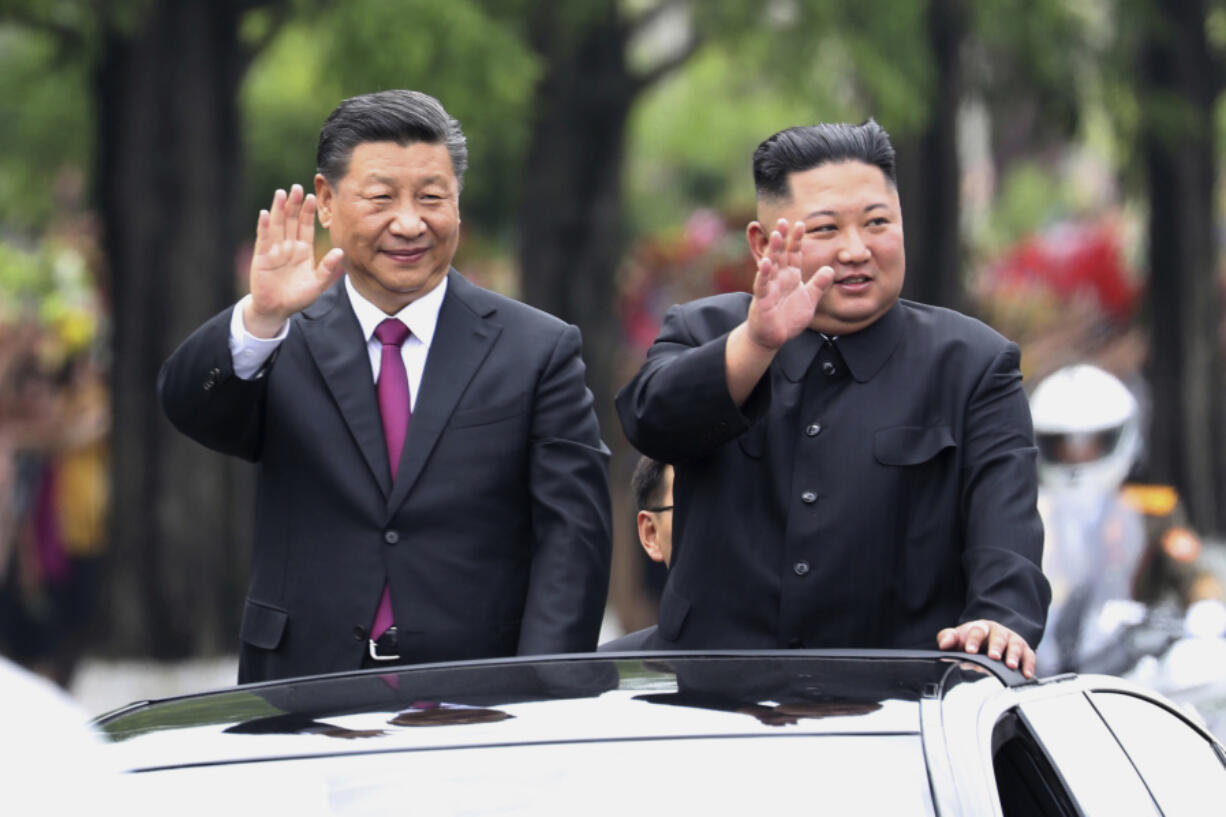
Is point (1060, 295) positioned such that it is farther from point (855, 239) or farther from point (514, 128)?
point (855, 239)

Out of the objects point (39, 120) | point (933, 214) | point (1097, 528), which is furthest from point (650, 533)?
point (933, 214)

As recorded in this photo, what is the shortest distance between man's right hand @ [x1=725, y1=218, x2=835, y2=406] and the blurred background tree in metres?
5.52

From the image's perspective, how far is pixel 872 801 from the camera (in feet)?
8.90

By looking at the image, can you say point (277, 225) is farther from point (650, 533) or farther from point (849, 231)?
point (650, 533)

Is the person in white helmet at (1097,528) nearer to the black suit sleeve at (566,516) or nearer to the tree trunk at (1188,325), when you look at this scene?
the black suit sleeve at (566,516)

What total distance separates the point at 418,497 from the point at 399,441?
4.8 inches

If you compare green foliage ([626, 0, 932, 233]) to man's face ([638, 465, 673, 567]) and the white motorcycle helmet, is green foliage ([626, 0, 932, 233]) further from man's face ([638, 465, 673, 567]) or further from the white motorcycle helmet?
man's face ([638, 465, 673, 567])

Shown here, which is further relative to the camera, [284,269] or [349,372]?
[349,372]

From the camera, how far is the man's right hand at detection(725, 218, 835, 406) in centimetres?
371

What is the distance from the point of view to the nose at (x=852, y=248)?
3.94m

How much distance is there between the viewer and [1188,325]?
16703mm

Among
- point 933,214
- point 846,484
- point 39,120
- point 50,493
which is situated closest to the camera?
point 846,484

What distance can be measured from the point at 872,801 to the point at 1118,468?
19.3 ft

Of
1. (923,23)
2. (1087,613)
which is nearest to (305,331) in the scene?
(1087,613)
